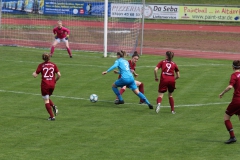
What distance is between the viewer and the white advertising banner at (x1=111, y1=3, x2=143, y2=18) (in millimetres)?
38469

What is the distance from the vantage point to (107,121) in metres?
18.4

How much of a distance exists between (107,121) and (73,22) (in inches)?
1041

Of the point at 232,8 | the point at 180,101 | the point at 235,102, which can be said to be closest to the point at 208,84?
the point at 180,101

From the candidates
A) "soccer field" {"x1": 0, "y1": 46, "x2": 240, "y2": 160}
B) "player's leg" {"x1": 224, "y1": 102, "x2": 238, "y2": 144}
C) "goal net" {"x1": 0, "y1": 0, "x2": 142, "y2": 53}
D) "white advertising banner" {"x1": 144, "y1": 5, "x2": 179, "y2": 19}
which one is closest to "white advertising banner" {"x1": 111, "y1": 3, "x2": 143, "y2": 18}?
"goal net" {"x1": 0, "y1": 0, "x2": 142, "y2": 53}

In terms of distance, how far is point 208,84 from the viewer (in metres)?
26.1

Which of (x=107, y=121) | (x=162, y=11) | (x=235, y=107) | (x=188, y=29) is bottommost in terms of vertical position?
(x=107, y=121)

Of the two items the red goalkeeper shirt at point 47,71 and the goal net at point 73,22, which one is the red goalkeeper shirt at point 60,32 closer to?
the goal net at point 73,22

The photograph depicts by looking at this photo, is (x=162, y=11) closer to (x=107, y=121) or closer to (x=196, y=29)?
(x=196, y=29)

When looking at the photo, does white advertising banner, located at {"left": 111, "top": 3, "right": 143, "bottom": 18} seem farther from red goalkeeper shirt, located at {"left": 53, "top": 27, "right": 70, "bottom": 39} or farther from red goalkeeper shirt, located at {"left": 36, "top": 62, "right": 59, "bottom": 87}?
red goalkeeper shirt, located at {"left": 36, "top": 62, "right": 59, "bottom": 87}

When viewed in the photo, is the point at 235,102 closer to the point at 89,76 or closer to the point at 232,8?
the point at 89,76

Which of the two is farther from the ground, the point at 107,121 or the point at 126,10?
the point at 126,10

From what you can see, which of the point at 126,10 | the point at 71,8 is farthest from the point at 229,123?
the point at 71,8

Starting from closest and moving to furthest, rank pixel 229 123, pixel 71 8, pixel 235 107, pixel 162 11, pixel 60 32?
pixel 235 107 < pixel 229 123 < pixel 60 32 < pixel 71 8 < pixel 162 11

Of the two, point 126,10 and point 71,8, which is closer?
point 126,10
